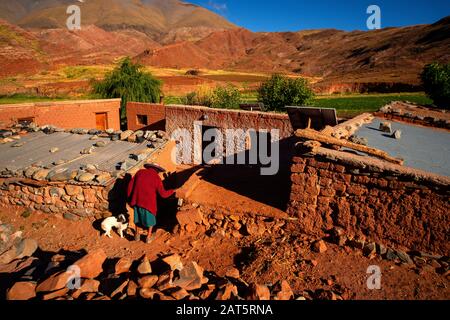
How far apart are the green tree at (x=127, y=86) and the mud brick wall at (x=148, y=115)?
361 centimetres

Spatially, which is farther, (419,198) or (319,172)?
(319,172)

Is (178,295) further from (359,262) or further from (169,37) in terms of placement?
(169,37)

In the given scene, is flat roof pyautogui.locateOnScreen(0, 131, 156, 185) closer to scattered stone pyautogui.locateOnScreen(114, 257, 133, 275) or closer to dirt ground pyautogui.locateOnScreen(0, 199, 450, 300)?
dirt ground pyautogui.locateOnScreen(0, 199, 450, 300)

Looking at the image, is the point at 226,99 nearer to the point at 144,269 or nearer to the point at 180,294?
the point at 144,269

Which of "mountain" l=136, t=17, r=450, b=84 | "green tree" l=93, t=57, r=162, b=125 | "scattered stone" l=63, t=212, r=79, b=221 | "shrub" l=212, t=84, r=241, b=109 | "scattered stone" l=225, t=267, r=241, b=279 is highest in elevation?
"mountain" l=136, t=17, r=450, b=84

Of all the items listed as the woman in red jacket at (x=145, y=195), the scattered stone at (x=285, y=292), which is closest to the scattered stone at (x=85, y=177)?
the woman in red jacket at (x=145, y=195)

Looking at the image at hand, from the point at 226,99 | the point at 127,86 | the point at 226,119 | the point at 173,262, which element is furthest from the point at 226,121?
the point at 127,86

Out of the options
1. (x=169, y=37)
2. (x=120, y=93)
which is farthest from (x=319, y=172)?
(x=169, y=37)

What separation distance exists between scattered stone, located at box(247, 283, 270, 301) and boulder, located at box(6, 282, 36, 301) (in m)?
3.24

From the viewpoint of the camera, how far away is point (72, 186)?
791 cm

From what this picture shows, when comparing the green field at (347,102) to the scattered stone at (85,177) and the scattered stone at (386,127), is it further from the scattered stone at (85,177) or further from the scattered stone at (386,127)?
the scattered stone at (85,177)

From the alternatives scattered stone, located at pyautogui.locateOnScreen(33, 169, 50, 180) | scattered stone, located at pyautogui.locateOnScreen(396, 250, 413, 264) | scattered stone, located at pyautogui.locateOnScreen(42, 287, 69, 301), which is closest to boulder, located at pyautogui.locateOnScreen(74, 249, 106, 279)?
scattered stone, located at pyautogui.locateOnScreen(42, 287, 69, 301)

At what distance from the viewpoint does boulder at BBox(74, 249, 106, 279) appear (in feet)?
16.5

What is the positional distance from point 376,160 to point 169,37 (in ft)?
553
